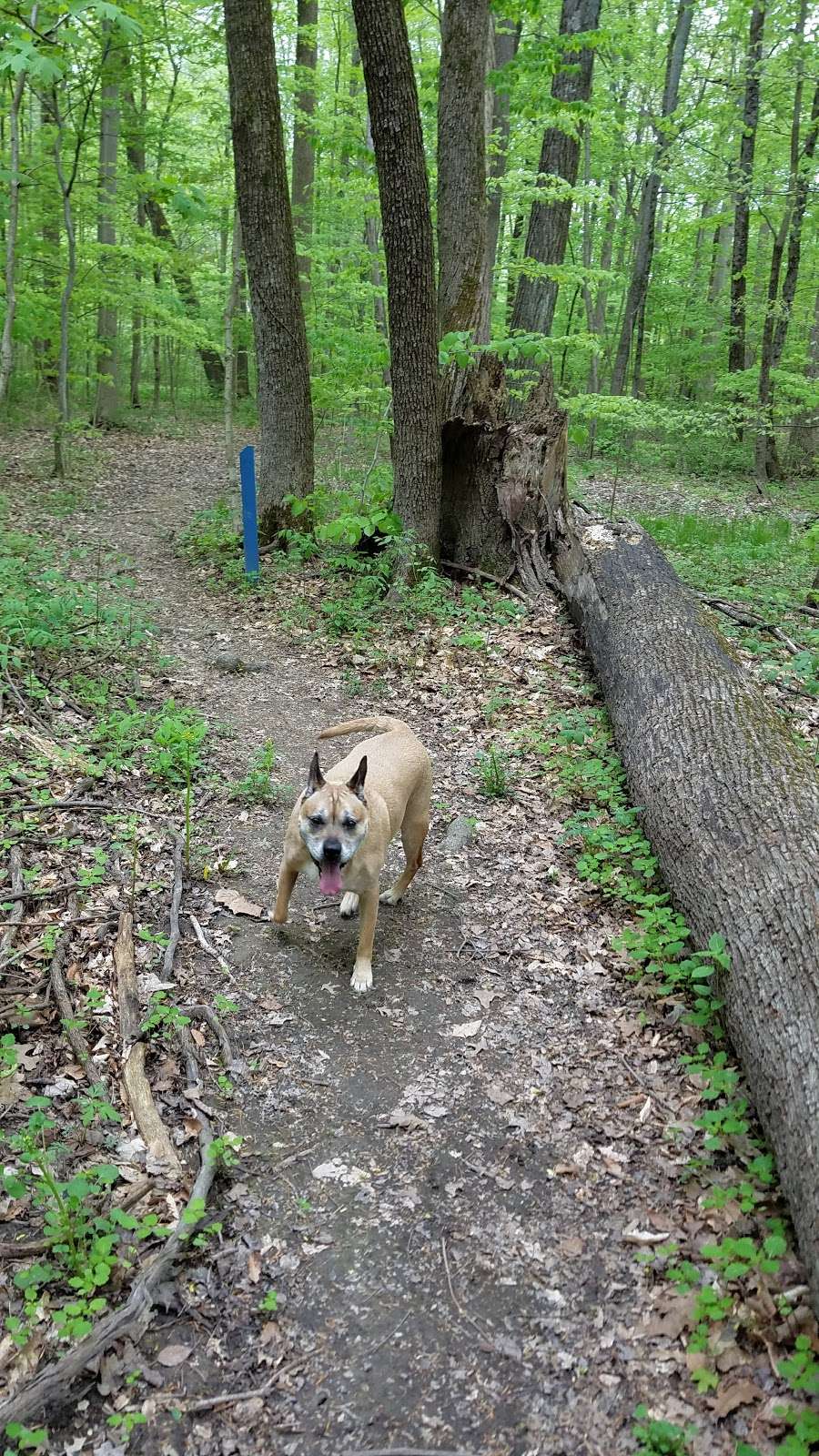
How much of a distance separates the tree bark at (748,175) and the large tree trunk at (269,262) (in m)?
8.28

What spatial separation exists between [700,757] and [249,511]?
20.4 ft

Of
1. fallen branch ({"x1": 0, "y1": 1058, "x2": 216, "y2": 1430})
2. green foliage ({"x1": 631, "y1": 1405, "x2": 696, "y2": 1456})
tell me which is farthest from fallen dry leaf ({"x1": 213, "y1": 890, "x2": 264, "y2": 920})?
green foliage ({"x1": 631, "y1": 1405, "x2": 696, "y2": 1456})

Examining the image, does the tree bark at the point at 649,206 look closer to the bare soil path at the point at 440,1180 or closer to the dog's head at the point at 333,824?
the bare soil path at the point at 440,1180

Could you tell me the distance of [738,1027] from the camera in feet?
12.0

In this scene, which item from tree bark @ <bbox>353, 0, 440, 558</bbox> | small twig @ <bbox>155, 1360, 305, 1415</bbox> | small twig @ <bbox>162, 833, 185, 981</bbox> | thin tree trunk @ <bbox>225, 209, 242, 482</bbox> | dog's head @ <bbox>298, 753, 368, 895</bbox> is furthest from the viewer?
thin tree trunk @ <bbox>225, 209, 242, 482</bbox>

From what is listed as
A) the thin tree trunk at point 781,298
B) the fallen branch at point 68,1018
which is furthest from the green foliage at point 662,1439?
the thin tree trunk at point 781,298

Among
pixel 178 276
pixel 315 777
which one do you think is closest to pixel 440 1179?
pixel 315 777

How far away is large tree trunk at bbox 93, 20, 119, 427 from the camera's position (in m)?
11.5

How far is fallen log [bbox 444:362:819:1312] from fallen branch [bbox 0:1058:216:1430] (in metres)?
2.03

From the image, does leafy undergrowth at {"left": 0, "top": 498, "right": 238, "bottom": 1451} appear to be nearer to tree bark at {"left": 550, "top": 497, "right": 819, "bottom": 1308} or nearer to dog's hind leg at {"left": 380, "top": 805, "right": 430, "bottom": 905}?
dog's hind leg at {"left": 380, "top": 805, "right": 430, "bottom": 905}

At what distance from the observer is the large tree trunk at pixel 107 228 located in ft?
37.8

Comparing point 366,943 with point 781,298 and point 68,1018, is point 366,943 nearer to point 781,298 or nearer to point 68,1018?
point 68,1018

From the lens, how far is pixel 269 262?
1004 centimetres

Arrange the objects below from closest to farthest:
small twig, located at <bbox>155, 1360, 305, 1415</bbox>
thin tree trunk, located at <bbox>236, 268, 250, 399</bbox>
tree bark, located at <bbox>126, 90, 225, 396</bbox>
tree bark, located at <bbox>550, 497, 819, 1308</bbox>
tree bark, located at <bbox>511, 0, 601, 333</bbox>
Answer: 1. small twig, located at <bbox>155, 1360, 305, 1415</bbox>
2. tree bark, located at <bbox>550, 497, 819, 1308</bbox>
3. tree bark, located at <bbox>511, 0, 601, 333</bbox>
4. tree bark, located at <bbox>126, 90, 225, 396</bbox>
5. thin tree trunk, located at <bbox>236, 268, 250, 399</bbox>
